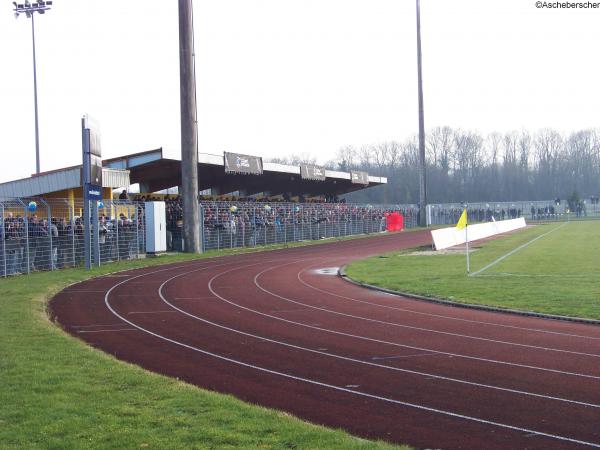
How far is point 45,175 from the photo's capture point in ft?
101

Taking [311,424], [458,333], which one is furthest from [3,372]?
[458,333]

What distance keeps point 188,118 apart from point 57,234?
9.39 meters

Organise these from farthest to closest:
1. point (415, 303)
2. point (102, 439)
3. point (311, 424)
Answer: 1. point (415, 303)
2. point (311, 424)
3. point (102, 439)

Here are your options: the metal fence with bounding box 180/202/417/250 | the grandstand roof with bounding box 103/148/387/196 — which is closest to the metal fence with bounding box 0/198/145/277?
the grandstand roof with bounding box 103/148/387/196

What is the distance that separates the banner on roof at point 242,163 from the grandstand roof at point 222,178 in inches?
20.7

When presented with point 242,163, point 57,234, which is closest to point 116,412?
point 57,234

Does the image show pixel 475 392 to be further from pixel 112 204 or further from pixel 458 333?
pixel 112 204

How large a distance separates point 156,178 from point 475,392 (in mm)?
33748

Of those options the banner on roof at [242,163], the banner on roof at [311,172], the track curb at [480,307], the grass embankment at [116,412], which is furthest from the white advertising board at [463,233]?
the grass embankment at [116,412]

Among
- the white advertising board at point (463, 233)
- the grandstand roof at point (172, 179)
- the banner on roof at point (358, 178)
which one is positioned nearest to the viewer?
the grandstand roof at point (172, 179)

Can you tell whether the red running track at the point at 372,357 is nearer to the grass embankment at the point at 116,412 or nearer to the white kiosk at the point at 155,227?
the grass embankment at the point at 116,412

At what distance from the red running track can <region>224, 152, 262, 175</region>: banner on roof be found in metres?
20.3

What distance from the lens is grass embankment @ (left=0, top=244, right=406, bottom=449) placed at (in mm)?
5711

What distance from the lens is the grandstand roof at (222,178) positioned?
1325 inches
